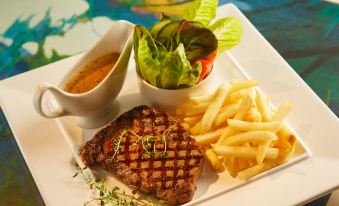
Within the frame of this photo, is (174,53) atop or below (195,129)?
atop

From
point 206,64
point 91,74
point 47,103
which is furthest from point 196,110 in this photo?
point 47,103

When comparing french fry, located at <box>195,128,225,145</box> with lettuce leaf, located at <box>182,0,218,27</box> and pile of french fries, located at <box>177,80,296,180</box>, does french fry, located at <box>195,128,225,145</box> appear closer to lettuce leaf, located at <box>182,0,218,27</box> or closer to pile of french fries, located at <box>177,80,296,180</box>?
pile of french fries, located at <box>177,80,296,180</box>

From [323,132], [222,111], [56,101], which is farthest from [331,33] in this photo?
[56,101]

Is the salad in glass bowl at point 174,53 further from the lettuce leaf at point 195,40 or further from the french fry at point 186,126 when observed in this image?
the french fry at point 186,126

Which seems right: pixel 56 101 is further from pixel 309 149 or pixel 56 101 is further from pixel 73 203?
pixel 309 149

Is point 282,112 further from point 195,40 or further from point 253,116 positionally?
point 195,40

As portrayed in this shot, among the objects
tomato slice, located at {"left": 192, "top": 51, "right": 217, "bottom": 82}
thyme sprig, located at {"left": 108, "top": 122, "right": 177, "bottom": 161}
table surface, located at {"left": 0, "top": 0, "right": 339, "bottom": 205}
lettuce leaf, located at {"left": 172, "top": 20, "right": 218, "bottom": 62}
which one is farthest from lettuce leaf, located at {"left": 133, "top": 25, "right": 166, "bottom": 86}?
table surface, located at {"left": 0, "top": 0, "right": 339, "bottom": 205}
